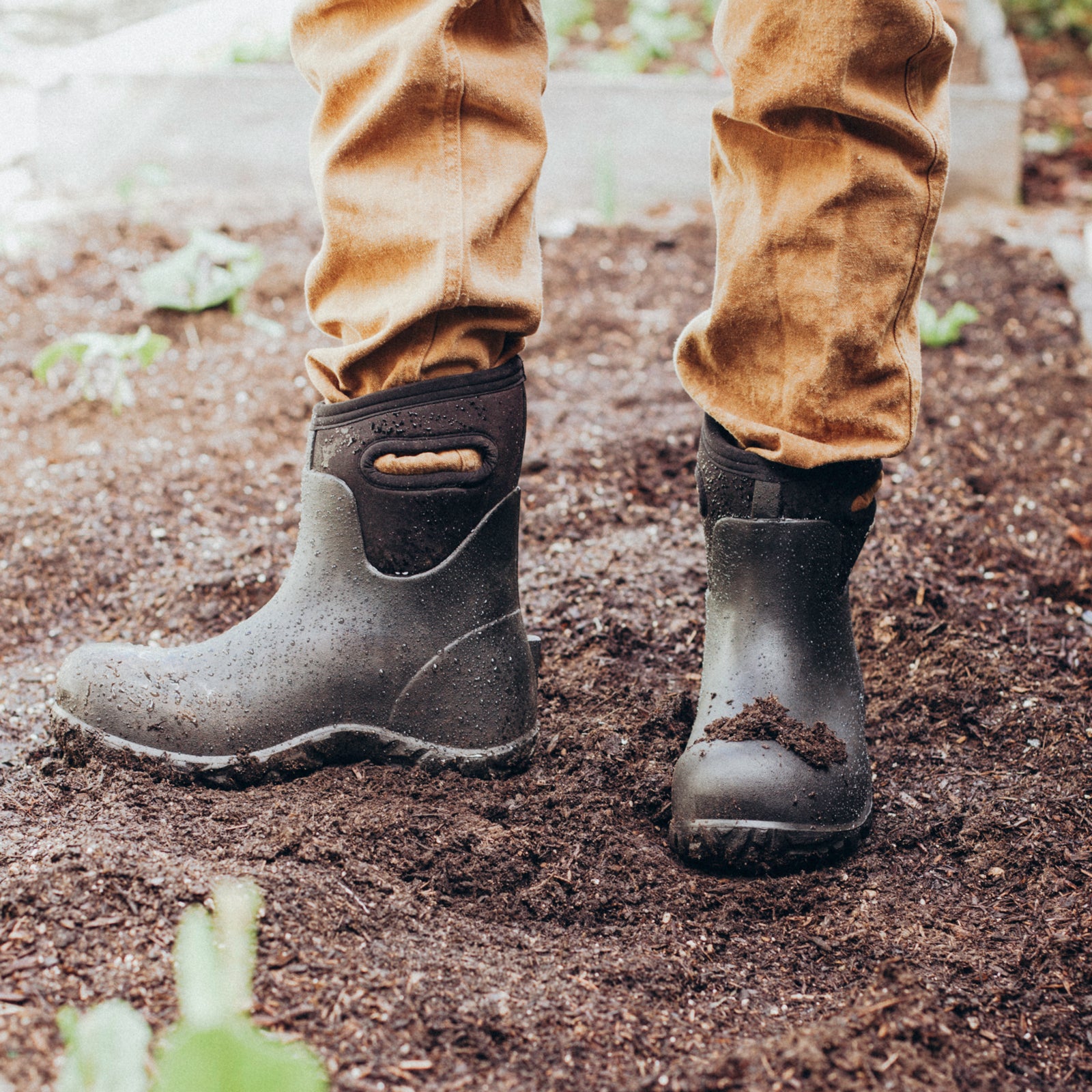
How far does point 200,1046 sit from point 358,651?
2.37 ft

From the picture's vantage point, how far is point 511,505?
128 cm

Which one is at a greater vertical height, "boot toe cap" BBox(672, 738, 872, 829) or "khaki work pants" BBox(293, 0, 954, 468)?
"khaki work pants" BBox(293, 0, 954, 468)

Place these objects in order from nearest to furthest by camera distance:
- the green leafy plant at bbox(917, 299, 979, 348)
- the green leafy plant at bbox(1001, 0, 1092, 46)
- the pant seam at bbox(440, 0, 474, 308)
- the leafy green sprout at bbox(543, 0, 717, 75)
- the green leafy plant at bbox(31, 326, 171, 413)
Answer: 1. the pant seam at bbox(440, 0, 474, 308)
2. the green leafy plant at bbox(31, 326, 171, 413)
3. the green leafy plant at bbox(917, 299, 979, 348)
4. the leafy green sprout at bbox(543, 0, 717, 75)
5. the green leafy plant at bbox(1001, 0, 1092, 46)

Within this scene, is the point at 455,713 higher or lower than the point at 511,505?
lower

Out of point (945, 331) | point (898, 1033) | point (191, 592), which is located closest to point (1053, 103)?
point (945, 331)

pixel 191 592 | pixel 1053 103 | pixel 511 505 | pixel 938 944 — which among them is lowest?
pixel 1053 103

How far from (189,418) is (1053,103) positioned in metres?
5.40

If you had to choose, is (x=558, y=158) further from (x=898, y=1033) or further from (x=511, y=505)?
(x=898, y=1033)

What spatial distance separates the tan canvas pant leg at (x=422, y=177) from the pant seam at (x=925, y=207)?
391 mm

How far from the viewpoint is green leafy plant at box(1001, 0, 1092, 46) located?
23.0 ft

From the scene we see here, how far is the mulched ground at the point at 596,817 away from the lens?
0.89 m

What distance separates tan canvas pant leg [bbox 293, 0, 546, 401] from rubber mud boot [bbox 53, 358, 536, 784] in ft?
0.26

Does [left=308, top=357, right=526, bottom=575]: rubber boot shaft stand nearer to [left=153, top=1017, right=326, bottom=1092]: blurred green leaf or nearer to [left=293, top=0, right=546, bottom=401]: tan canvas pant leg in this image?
[left=293, top=0, right=546, bottom=401]: tan canvas pant leg

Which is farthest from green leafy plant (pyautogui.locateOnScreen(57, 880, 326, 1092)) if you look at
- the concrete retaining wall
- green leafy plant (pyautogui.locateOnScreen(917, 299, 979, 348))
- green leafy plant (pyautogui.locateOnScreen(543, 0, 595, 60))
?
green leafy plant (pyautogui.locateOnScreen(543, 0, 595, 60))
